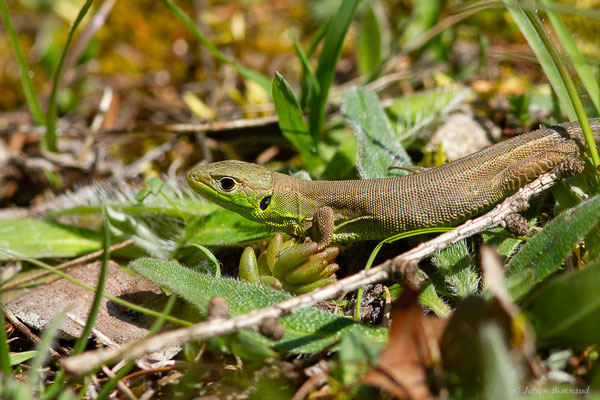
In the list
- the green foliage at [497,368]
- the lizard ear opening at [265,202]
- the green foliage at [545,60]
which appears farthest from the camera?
the lizard ear opening at [265,202]

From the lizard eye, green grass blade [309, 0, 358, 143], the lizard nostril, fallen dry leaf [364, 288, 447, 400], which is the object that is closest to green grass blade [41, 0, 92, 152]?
the lizard nostril

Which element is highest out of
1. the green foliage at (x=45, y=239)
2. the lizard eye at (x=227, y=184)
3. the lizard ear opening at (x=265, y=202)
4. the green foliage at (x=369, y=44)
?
the green foliage at (x=369, y=44)

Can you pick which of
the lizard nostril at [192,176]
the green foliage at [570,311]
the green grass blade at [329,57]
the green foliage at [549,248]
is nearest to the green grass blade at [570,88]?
the green foliage at [549,248]

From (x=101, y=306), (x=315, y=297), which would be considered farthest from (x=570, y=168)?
(x=101, y=306)

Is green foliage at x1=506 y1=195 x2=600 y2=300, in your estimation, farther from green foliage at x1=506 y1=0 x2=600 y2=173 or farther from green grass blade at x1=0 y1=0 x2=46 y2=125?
green grass blade at x1=0 y1=0 x2=46 y2=125

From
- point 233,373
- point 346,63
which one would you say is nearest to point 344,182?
point 233,373

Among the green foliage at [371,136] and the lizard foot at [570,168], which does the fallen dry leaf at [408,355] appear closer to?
the lizard foot at [570,168]

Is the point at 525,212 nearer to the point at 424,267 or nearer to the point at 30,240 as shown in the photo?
the point at 424,267
